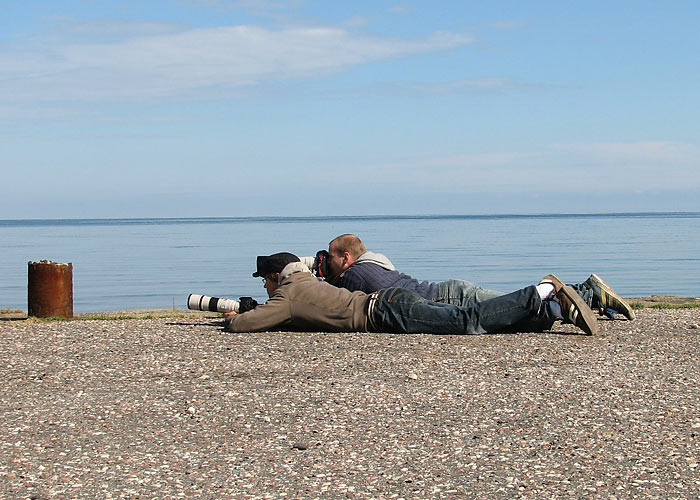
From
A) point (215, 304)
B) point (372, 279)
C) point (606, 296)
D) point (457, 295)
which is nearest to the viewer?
point (372, 279)

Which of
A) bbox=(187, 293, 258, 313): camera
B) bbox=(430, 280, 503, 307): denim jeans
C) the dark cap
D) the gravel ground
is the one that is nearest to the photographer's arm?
the gravel ground

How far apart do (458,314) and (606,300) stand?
2032 mm

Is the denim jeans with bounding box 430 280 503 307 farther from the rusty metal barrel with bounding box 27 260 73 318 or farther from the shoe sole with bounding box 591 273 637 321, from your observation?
the rusty metal barrel with bounding box 27 260 73 318

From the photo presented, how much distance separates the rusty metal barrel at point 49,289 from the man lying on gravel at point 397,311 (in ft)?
9.22

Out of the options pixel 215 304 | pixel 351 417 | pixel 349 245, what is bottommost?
pixel 351 417

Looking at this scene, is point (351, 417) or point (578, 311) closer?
point (351, 417)

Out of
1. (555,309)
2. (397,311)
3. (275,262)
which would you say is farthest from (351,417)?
(275,262)

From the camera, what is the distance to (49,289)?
11.2 meters

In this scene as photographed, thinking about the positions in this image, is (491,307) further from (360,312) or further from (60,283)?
(60,283)

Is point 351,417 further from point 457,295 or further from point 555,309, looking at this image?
point 457,295

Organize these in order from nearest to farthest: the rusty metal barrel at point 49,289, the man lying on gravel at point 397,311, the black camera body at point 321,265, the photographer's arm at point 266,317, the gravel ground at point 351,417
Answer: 1. the gravel ground at point 351,417
2. the man lying on gravel at point 397,311
3. the photographer's arm at point 266,317
4. the black camera body at point 321,265
5. the rusty metal barrel at point 49,289

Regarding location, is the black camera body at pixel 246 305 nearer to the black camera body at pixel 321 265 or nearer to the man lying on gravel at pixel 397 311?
the man lying on gravel at pixel 397 311

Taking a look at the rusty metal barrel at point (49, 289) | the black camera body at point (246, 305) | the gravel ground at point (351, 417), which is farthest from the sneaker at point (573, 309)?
the rusty metal barrel at point (49, 289)

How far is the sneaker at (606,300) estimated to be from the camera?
10.1m
